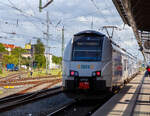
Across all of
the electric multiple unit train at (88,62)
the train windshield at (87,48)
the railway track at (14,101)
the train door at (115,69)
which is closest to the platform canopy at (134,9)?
the electric multiple unit train at (88,62)

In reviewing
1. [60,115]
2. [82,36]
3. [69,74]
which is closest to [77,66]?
[69,74]

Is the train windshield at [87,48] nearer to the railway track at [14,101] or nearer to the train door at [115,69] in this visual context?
the train door at [115,69]

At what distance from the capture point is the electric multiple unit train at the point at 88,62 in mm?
11148

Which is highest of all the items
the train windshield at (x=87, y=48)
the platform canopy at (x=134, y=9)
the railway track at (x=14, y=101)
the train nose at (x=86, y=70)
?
the platform canopy at (x=134, y=9)

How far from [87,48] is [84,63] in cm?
84

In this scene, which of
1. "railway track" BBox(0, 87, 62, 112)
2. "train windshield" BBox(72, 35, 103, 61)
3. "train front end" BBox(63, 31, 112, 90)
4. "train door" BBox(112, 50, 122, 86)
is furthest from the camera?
"train door" BBox(112, 50, 122, 86)

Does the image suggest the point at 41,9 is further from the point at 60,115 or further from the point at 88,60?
the point at 60,115

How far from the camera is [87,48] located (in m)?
11.9

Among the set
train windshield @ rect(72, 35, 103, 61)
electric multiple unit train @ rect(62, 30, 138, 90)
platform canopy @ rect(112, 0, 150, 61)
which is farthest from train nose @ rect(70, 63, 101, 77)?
platform canopy @ rect(112, 0, 150, 61)

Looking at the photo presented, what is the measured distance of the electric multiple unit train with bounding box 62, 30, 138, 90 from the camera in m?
11.1

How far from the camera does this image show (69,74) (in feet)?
37.4

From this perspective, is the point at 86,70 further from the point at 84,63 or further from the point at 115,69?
the point at 115,69

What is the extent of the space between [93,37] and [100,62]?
52.8 inches

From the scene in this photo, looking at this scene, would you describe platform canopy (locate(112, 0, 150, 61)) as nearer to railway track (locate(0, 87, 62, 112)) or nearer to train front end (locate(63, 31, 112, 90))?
train front end (locate(63, 31, 112, 90))
